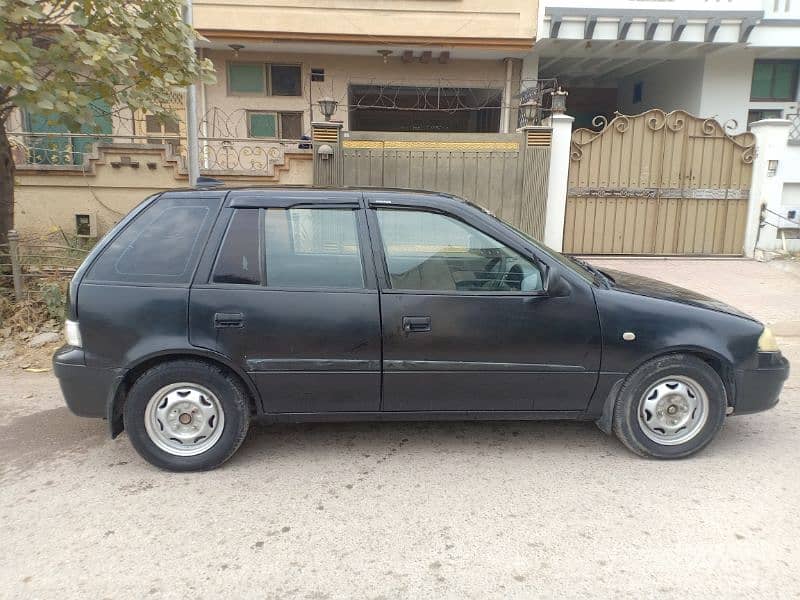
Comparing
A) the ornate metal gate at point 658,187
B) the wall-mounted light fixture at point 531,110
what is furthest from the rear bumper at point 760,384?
the wall-mounted light fixture at point 531,110

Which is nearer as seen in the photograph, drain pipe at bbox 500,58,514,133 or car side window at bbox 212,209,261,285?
car side window at bbox 212,209,261,285

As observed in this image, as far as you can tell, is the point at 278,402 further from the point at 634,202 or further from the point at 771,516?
the point at 634,202

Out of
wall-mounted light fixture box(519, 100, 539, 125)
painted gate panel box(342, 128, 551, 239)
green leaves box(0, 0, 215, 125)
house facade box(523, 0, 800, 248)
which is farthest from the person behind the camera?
house facade box(523, 0, 800, 248)

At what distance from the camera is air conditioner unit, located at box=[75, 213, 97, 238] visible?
1000cm

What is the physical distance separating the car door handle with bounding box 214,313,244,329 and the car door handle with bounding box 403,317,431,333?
3.16 feet

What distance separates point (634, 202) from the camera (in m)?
10.4

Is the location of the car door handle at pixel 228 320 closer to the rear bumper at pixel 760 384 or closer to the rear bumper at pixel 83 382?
the rear bumper at pixel 83 382

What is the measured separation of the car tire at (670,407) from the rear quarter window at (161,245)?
109 inches

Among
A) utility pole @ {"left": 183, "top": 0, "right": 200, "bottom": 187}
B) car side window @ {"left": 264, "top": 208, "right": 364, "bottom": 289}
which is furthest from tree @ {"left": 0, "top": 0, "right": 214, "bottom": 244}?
car side window @ {"left": 264, "top": 208, "right": 364, "bottom": 289}

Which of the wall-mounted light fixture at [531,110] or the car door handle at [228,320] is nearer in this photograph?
the car door handle at [228,320]

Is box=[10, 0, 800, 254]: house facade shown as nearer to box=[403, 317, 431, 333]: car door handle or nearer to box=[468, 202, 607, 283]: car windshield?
box=[468, 202, 607, 283]: car windshield

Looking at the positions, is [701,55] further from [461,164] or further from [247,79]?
[247,79]

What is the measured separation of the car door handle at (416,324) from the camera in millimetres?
3502

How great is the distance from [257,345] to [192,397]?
1.66 feet
